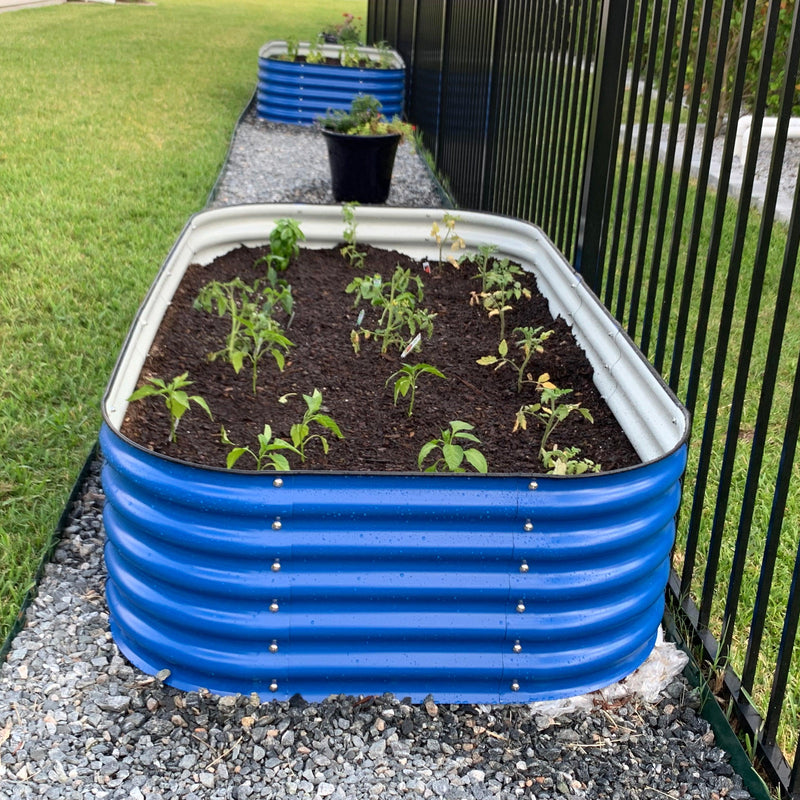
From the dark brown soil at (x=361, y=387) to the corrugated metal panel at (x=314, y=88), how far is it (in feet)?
18.9

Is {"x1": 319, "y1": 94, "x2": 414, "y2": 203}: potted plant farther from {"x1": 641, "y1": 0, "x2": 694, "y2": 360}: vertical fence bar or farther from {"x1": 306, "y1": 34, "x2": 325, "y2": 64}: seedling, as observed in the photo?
{"x1": 641, "y1": 0, "x2": 694, "y2": 360}: vertical fence bar

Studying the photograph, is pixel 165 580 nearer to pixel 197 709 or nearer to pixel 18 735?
pixel 197 709

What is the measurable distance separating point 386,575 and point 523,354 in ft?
5.28

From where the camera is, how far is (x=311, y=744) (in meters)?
2.25

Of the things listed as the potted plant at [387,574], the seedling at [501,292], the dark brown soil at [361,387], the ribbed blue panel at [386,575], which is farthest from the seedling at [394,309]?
the ribbed blue panel at [386,575]

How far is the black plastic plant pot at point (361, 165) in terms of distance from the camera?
23.0 feet

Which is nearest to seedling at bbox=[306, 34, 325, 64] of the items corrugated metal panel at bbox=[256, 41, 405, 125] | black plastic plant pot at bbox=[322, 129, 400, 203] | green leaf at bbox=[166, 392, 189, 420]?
corrugated metal panel at bbox=[256, 41, 405, 125]

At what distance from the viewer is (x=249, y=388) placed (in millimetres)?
3416

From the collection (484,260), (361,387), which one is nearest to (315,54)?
(484,260)

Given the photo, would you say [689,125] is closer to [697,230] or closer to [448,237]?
[697,230]

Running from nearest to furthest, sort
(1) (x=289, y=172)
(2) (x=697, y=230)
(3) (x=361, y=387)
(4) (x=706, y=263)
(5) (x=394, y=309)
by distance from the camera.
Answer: (4) (x=706, y=263)
(2) (x=697, y=230)
(3) (x=361, y=387)
(5) (x=394, y=309)
(1) (x=289, y=172)

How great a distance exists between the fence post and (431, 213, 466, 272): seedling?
0.80m

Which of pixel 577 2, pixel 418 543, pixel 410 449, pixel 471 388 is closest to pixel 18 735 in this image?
pixel 418 543

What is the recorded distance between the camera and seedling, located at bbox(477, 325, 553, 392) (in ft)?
11.3
